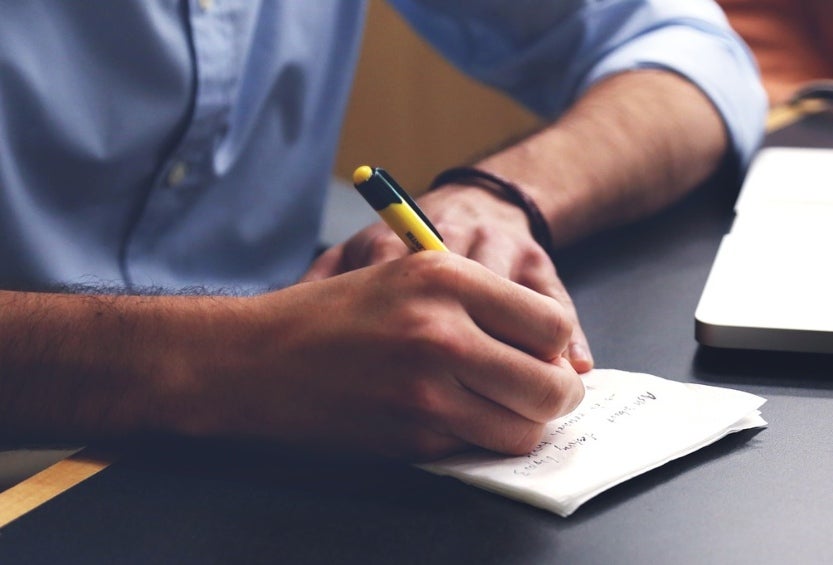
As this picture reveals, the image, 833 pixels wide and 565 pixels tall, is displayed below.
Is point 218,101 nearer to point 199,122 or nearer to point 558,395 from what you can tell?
point 199,122

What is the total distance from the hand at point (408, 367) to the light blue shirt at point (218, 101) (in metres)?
0.16

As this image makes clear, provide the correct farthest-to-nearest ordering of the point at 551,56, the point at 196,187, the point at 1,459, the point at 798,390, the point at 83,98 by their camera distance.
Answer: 1. the point at 551,56
2. the point at 196,187
3. the point at 83,98
4. the point at 1,459
5. the point at 798,390

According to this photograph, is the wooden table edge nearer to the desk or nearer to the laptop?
the desk

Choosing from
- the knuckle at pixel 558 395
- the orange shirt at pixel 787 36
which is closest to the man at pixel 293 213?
the knuckle at pixel 558 395

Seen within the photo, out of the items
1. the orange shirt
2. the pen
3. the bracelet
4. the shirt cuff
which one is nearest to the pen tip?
the pen

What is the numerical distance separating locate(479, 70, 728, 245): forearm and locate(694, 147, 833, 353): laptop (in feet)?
0.20

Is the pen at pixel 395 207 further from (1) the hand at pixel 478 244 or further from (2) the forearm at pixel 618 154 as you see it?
(2) the forearm at pixel 618 154

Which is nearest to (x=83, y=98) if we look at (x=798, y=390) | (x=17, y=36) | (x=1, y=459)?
(x=17, y=36)

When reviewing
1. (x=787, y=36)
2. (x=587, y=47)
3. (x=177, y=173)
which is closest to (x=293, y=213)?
(x=177, y=173)

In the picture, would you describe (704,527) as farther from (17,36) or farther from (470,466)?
(17,36)

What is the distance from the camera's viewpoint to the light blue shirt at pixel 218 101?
75cm

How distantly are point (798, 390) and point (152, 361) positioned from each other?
1.05 ft

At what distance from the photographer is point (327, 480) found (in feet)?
1.49

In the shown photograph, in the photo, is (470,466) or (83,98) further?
(83,98)
